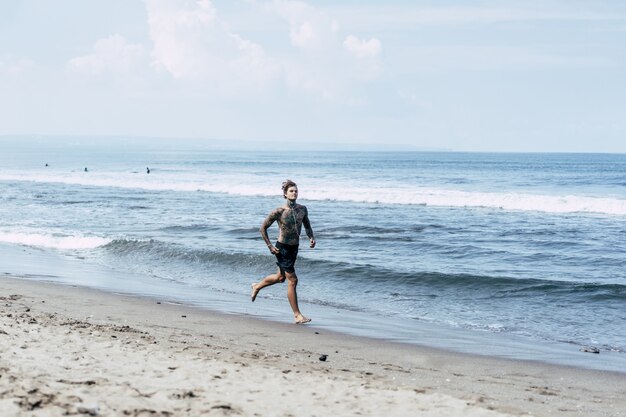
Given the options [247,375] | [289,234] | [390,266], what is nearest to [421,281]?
[390,266]

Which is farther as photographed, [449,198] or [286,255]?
[449,198]

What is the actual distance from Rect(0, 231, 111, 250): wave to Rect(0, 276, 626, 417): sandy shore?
9.58m

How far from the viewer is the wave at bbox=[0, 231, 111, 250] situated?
→ 19.0 meters

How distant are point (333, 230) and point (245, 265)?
6991 millimetres

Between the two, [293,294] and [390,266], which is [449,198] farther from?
[293,294]

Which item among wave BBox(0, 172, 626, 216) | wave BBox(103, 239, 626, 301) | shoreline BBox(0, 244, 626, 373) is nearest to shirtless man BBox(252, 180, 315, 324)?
shoreline BBox(0, 244, 626, 373)

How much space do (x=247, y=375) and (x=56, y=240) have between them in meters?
14.7

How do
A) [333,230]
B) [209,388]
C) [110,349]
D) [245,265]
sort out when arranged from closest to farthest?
[209,388], [110,349], [245,265], [333,230]

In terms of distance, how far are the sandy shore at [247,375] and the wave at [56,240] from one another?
9583 millimetres

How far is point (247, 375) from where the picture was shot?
6148 mm

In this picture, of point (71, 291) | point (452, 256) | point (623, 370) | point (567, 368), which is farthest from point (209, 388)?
point (452, 256)

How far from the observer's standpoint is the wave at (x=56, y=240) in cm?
1900

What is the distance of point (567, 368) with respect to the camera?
25.7 feet

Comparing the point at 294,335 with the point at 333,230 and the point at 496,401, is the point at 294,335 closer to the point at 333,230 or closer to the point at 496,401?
the point at 496,401
